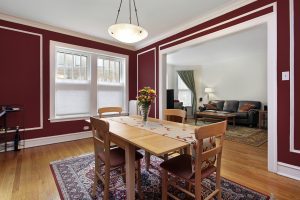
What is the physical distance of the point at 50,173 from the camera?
7.22 ft

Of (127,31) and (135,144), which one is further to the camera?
(127,31)

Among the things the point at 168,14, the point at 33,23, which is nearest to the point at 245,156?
the point at 168,14

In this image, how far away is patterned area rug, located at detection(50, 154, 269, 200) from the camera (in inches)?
67.3

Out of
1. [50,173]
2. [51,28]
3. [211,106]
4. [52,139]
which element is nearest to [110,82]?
[51,28]

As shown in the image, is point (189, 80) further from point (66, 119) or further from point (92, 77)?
point (66, 119)

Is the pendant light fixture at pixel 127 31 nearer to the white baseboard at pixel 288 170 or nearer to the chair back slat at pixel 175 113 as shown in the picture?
the chair back slat at pixel 175 113

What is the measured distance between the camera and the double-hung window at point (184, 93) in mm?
7953

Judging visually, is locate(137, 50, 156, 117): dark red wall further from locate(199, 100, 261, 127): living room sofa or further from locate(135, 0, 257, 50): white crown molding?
locate(199, 100, 261, 127): living room sofa

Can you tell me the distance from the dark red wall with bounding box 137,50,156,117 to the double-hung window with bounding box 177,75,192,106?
3678 mm

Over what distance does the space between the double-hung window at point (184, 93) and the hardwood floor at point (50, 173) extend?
468cm

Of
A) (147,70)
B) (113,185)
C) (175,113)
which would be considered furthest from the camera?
(147,70)

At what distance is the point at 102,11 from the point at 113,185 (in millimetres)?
2680

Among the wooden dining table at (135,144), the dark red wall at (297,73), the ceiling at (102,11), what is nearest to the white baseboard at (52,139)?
the ceiling at (102,11)

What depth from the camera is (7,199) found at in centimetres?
165
